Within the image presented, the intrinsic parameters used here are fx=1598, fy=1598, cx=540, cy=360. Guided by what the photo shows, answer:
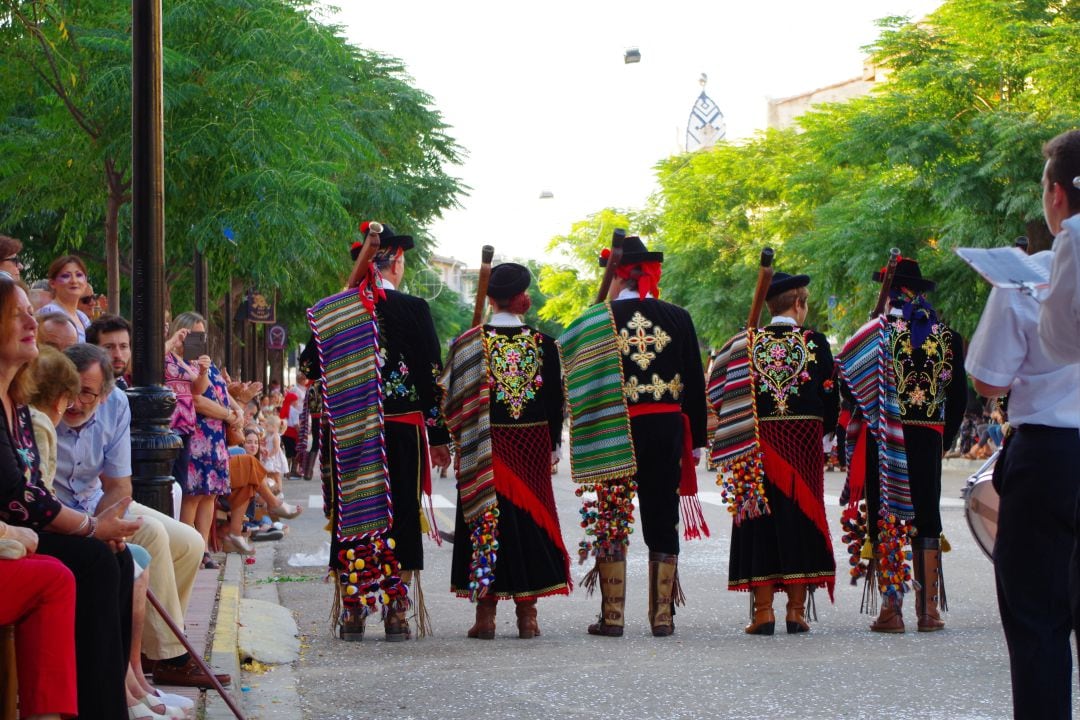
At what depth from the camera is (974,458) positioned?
3034 cm

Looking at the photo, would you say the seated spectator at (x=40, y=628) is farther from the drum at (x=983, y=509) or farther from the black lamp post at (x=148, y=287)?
the drum at (x=983, y=509)

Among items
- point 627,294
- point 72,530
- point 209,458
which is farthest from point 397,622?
point 72,530

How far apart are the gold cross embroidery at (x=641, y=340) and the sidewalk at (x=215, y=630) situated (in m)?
2.64

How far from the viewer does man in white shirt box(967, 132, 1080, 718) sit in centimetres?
496

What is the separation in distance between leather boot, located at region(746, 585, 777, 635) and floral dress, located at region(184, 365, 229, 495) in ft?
14.8

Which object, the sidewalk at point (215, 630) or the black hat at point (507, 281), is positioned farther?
the black hat at point (507, 281)

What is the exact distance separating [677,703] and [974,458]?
24.9 m

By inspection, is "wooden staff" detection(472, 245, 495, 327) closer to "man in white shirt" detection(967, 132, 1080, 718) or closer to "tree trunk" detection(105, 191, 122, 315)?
"man in white shirt" detection(967, 132, 1080, 718)

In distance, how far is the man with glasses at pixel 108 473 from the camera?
6168 millimetres

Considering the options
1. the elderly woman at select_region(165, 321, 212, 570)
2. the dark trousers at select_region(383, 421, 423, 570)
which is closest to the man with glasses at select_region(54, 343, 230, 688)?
the dark trousers at select_region(383, 421, 423, 570)

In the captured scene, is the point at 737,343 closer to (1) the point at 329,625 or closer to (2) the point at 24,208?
(1) the point at 329,625

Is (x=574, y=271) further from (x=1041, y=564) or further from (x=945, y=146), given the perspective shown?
(x=1041, y=564)

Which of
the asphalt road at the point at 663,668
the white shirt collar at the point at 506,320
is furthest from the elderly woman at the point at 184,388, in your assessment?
the white shirt collar at the point at 506,320

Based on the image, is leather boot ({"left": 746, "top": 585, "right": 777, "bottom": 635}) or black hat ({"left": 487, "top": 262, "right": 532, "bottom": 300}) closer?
leather boot ({"left": 746, "top": 585, "right": 777, "bottom": 635})
